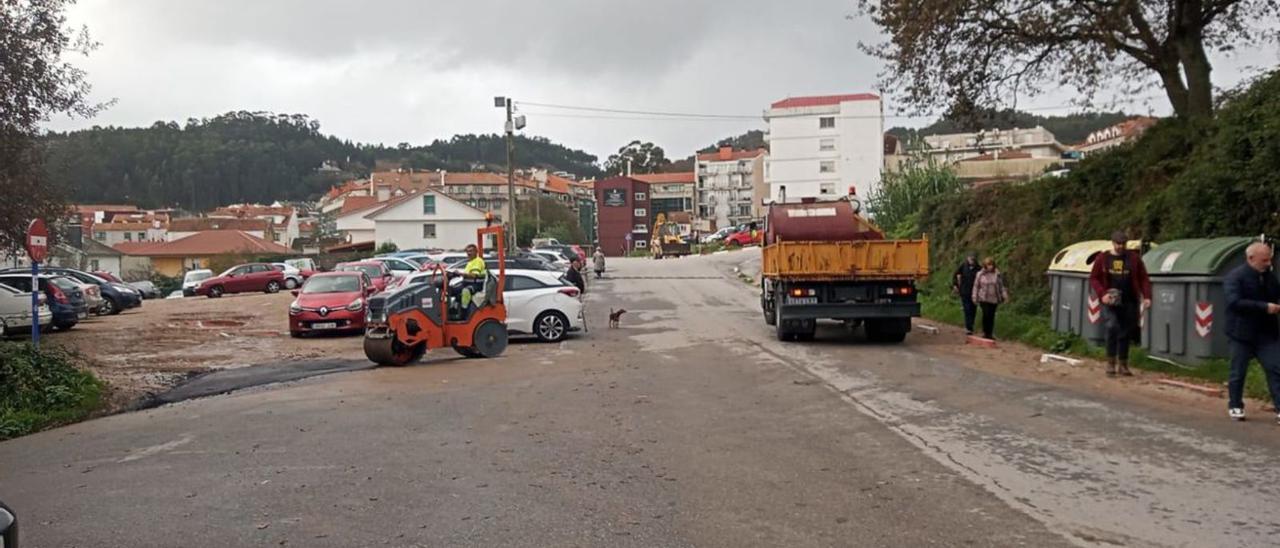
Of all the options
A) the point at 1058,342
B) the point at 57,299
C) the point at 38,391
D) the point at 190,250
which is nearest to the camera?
the point at 38,391

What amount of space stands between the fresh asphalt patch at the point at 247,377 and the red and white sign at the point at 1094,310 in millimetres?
10990

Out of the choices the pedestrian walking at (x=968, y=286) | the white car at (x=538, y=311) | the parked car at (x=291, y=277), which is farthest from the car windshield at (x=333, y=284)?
the parked car at (x=291, y=277)

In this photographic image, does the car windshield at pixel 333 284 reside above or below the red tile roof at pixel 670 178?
below

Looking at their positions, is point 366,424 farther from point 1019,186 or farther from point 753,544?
point 1019,186

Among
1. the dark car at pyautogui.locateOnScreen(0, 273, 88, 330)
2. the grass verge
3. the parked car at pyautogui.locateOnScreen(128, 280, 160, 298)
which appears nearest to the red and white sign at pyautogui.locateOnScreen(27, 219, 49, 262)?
the dark car at pyautogui.locateOnScreen(0, 273, 88, 330)

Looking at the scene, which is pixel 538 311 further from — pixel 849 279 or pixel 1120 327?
pixel 1120 327

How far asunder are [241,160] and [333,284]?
11799 cm

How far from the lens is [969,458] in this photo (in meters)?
7.73

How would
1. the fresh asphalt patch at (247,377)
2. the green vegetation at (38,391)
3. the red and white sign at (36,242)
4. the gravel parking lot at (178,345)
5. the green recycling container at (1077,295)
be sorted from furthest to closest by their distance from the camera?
the green recycling container at (1077,295) < the gravel parking lot at (178,345) < the red and white sign at (36,242) < the fresh asphalt patch at (247,377) < the green vegetation at (38,391)

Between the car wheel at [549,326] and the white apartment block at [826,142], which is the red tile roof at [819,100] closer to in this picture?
the white apartment block at [826,142]

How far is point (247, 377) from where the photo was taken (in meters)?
14.6

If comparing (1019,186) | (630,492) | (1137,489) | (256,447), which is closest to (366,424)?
(256,447)

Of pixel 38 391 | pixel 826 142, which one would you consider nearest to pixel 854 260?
pixel 38 391

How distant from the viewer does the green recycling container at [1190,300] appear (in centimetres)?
1193
